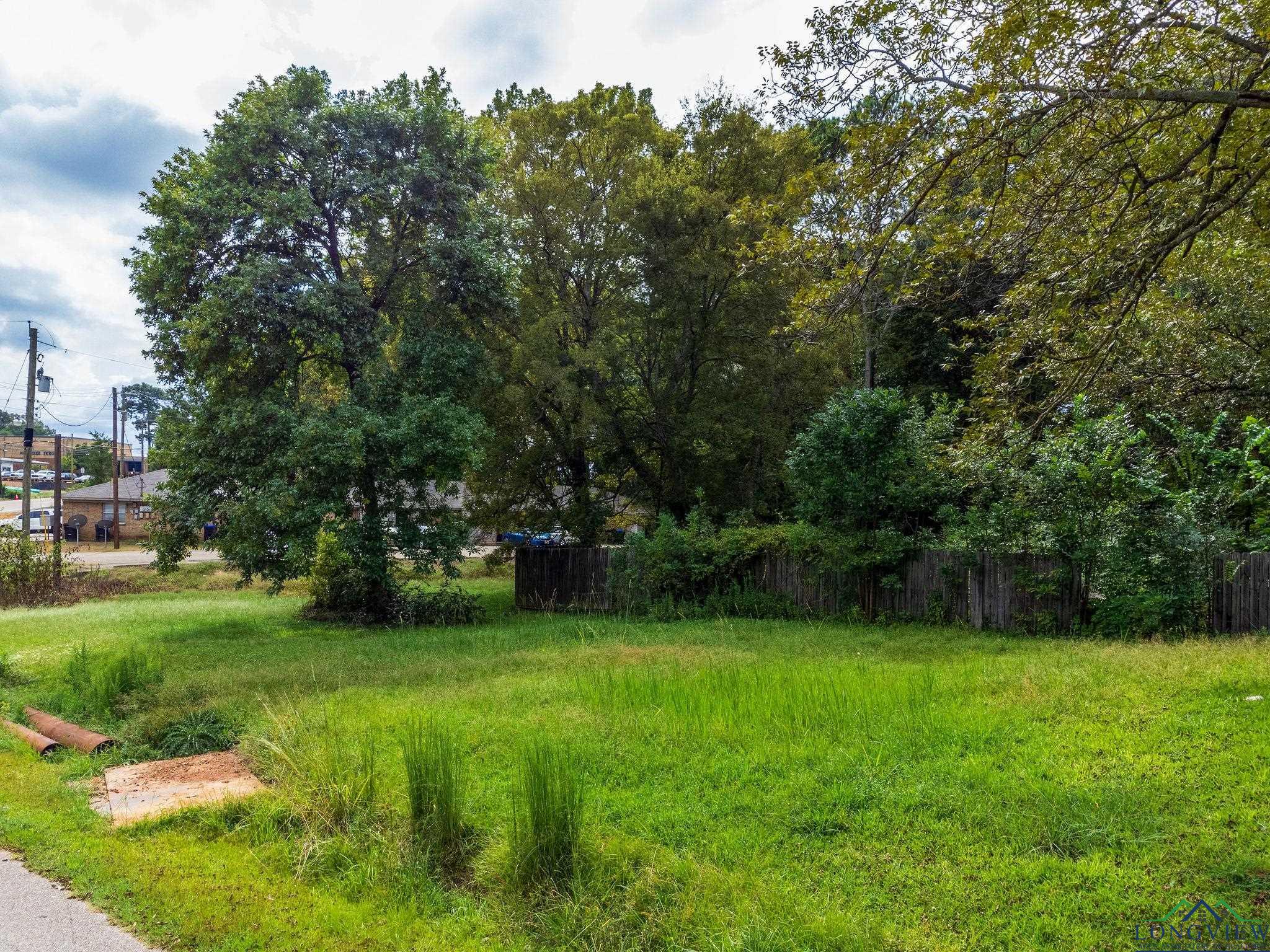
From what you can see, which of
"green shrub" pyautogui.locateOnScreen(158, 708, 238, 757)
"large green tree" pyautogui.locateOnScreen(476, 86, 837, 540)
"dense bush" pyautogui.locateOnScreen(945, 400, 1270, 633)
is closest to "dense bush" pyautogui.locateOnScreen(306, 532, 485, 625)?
"large green tree" pyautogui.locateOnScreen(476, 86, 837, 540)

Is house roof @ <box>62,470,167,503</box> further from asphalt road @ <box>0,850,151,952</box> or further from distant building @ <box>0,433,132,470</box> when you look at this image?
asphalt road @ <box>0,850,151,952</box>

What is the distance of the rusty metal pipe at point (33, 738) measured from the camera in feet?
22.3

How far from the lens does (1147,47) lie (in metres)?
5.37

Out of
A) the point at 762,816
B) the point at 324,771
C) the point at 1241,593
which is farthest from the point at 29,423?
the point at 1241,593

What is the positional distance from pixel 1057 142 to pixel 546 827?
20.8 feet

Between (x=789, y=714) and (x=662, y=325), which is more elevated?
(x=662, y=325)

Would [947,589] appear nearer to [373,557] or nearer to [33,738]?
[373,557]

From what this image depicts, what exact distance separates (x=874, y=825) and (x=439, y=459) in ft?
38.0

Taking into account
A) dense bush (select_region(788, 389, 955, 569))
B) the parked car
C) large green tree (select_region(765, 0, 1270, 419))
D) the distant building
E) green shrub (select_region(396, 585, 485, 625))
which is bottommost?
green shrub (select_region(396, 585, 485, 625))

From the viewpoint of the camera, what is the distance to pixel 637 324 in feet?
59.0

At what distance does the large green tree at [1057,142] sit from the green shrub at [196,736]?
21.6 ft

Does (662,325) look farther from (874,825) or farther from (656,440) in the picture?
(874,825)

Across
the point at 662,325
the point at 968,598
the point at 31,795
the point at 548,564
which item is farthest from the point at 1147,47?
the point at 548,564

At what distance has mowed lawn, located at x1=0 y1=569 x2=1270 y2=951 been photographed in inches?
135
